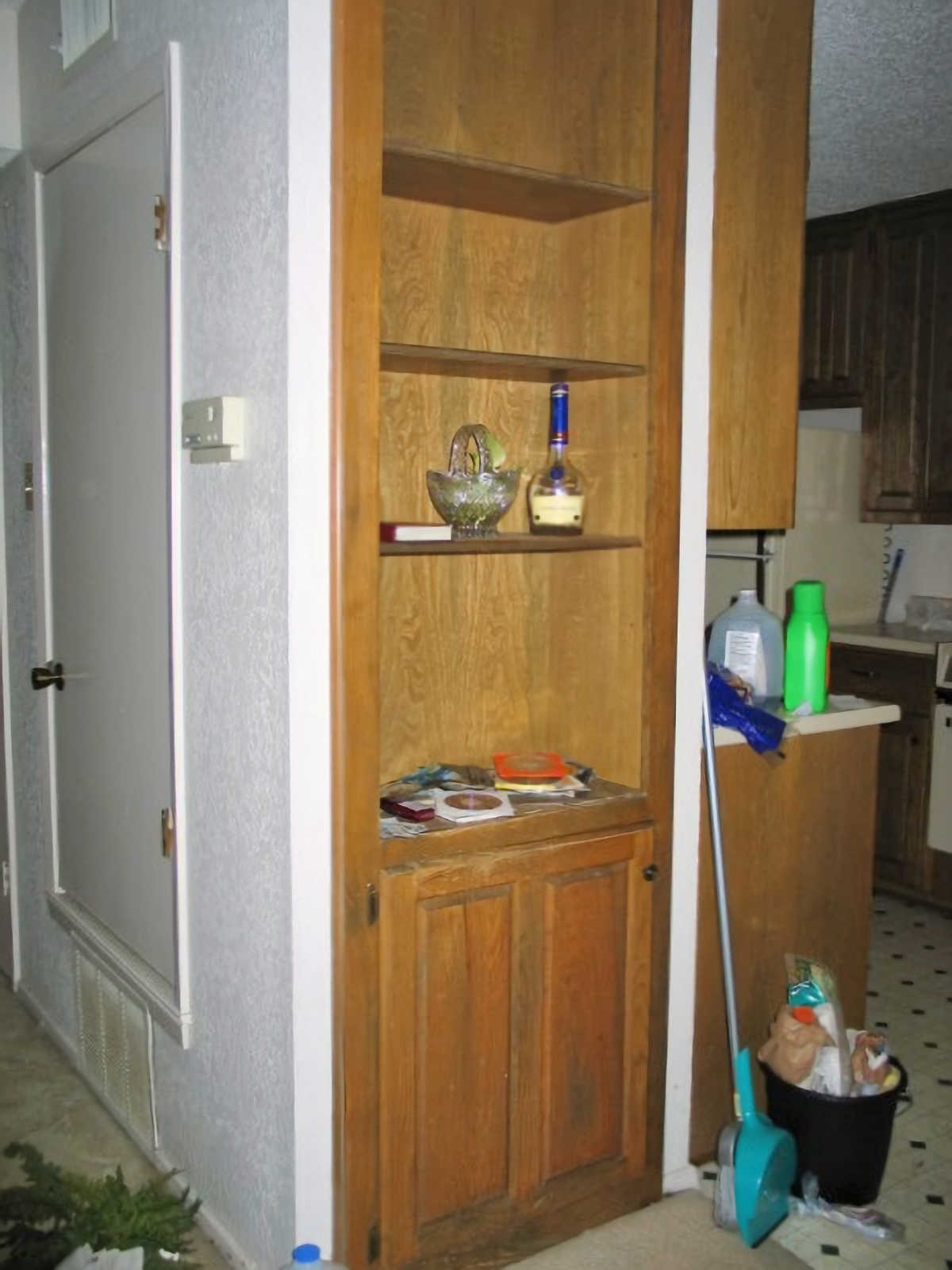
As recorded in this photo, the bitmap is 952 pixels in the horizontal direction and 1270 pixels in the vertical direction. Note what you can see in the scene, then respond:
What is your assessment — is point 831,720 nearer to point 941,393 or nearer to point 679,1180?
point 679,1180

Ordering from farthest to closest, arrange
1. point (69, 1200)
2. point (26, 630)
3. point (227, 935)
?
point (26, 630)
point (227, 935)
point (69, 1200)

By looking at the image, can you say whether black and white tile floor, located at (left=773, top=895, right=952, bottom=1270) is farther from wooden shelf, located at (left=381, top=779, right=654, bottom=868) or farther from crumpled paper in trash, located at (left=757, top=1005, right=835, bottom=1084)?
wooden shelf, located at (left=381, top=779, right=654, bottom=868)

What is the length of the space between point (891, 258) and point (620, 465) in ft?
8.25

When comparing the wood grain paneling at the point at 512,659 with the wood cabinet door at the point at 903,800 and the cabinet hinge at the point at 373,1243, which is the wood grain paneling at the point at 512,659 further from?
the wood cabinet door at the point at 903,800

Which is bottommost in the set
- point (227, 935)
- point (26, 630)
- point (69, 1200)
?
point (227, 935)

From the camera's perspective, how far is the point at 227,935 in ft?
6.59

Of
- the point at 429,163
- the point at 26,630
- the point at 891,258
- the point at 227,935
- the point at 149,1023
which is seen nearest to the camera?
the point at 429,163

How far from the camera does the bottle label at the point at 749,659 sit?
2529 mm

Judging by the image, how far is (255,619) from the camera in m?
1.86

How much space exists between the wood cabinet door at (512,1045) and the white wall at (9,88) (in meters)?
1.98

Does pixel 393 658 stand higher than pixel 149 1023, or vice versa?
pixel 393 658

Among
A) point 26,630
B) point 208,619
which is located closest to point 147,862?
point 208,619

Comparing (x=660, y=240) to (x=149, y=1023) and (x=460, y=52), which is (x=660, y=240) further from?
(x=149, y=1023)

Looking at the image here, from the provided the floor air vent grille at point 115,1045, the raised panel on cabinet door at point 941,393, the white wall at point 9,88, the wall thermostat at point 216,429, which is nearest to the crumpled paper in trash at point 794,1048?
the floor air vent grille at point 115,1045
